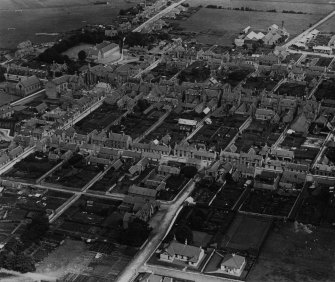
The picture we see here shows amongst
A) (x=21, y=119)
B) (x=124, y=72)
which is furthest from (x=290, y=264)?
(x=124, y=72)

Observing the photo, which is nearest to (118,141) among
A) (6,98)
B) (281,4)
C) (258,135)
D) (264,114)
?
(258,135)

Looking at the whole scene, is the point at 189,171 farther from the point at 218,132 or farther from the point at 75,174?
the point at 218,132

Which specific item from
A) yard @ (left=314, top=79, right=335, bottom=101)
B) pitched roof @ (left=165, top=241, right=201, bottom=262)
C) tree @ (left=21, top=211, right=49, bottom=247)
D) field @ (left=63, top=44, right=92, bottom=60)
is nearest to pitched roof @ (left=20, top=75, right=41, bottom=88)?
field @ (left=63, top=44, right=92, bottom=60)

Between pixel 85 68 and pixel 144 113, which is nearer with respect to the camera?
pixel 144 113

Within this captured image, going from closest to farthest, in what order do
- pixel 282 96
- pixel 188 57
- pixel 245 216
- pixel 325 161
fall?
1. pixel 245 216
2. pixel 325 161
3. pixel 282 96
4. pixel 188 57

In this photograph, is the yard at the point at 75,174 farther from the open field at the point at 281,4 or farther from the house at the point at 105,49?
the open field at the point at 281,4

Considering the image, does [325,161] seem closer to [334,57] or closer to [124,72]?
[124,72]
